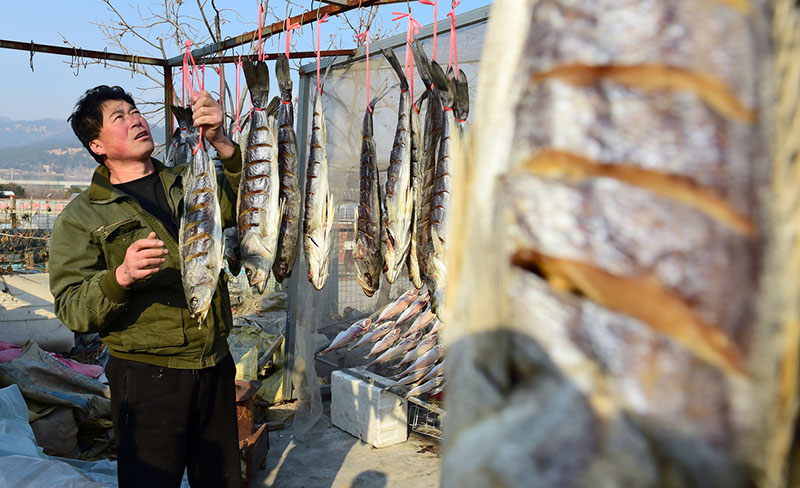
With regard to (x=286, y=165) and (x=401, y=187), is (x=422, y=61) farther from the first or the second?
(x=286, y=165)

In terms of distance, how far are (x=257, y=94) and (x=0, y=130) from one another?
205505mm

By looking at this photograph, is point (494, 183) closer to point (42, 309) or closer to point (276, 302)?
point (42, 309)

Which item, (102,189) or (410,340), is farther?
(410,340)

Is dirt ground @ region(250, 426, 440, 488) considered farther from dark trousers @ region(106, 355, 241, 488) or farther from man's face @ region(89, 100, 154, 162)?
man's face @ region(89, 100, 154, 162)

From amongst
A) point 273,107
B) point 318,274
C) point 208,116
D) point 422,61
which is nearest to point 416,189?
point 422,61

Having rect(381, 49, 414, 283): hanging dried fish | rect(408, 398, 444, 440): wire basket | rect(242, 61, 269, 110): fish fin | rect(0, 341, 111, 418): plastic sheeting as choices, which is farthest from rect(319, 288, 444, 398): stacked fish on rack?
rect(242, 61, 269, 110): fish fin

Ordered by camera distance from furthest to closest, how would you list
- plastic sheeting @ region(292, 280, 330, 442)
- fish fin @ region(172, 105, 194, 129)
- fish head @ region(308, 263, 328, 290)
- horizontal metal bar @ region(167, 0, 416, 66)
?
plastic sheeting @ region(292, 280, 330, 442)
horizontal metal bar @ region(167, 0, 416, 66)
fish fin @ region(172, 105, 194, 129)
fish head @ region(308, 263, 328, 290)

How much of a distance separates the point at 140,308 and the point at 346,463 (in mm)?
3272

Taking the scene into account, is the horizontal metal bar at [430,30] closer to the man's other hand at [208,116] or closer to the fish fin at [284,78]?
the fish fin at [284,78]

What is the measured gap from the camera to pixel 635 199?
0.48 meters

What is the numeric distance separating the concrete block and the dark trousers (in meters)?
2.57

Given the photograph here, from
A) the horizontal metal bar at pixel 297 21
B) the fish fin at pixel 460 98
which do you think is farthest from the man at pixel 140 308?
the horizontal metal bar at pixel 297 21

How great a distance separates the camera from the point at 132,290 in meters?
3.03

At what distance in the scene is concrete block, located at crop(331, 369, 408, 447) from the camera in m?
5.85
